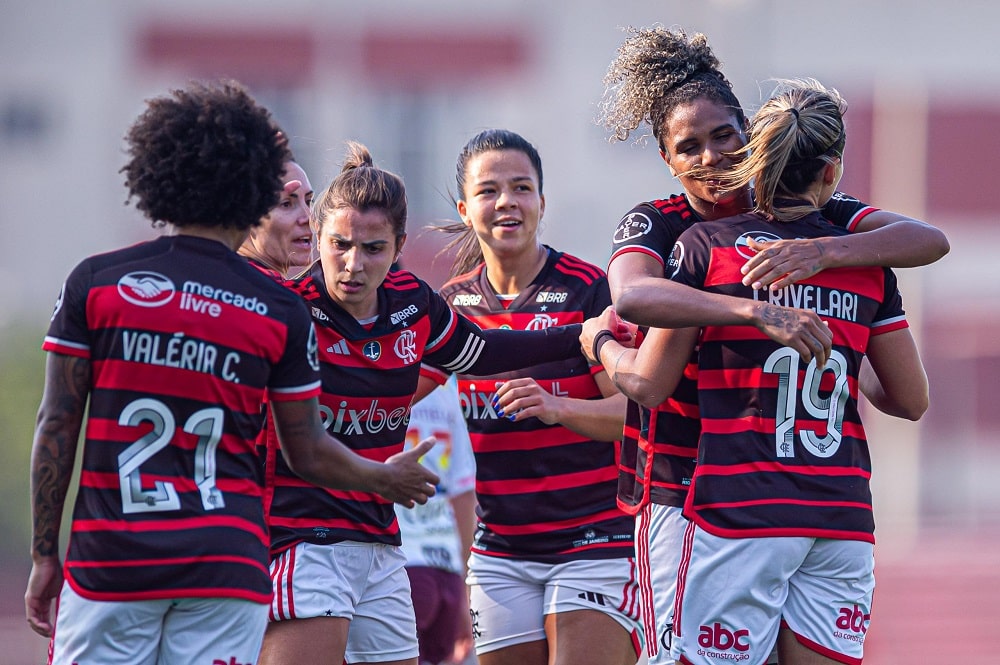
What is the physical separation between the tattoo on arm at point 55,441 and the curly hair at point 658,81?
77.1 inches

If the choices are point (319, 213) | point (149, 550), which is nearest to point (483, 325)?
point (319, 213)

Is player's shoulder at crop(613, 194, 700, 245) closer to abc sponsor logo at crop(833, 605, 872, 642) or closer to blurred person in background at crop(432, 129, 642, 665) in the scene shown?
blurred person in background at crop(432, 129, 642, 665)

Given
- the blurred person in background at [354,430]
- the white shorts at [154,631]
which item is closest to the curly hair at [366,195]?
the blurred person in background at [354,430]

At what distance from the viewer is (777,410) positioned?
352cm

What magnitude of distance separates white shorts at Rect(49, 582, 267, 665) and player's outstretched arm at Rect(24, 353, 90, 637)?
0.06 m

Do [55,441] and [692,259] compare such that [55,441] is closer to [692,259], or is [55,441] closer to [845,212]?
[692,259]

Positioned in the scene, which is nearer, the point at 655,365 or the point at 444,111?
the point at 655,365

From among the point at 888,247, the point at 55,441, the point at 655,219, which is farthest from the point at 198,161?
the point at 888,247

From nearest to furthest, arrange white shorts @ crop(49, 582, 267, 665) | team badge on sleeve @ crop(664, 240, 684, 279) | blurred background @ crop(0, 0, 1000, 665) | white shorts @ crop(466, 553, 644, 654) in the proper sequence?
white shorts @ crop(49, 582, 267, 665) → team badge on sleeve @ crop(664, 240, 684, 279) → white shorts @ crop(466, 553, 644, 654) → blurred background @ crop(0, 0, 1000, 665)

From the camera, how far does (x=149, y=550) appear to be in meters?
3.13

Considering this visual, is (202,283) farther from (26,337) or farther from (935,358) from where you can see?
(935,358)

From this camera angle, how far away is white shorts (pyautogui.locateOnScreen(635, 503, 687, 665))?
12.2ft

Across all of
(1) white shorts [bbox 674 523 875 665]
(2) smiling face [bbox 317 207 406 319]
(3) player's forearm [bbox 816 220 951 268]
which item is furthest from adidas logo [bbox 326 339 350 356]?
(3) player's forearm [bbox 816 220 951 268]

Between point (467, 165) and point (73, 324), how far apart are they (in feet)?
7.65
